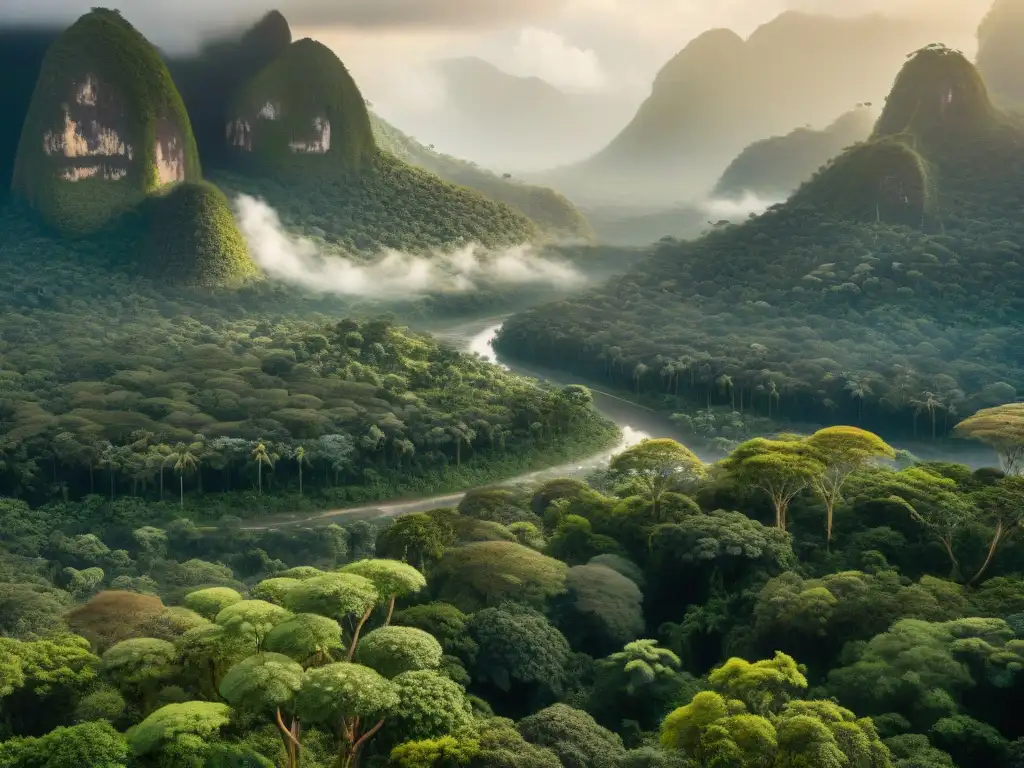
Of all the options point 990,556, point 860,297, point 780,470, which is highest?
point 860,297

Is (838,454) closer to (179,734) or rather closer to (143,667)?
(143,667)

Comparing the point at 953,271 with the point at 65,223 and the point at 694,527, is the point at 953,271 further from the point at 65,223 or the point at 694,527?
the point at 65,223

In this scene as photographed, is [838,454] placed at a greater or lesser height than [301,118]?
lesser

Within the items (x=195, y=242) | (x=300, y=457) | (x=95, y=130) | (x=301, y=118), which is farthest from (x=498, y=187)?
(x=300, y=457)

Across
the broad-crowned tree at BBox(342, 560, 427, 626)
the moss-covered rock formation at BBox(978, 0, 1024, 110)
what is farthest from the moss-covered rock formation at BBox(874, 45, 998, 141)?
the broad-crowned tree at BBox(342, 560, 427, 626)

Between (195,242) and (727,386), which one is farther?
(195,242)

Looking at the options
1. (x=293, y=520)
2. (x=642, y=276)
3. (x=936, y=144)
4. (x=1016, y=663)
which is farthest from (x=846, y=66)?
(x=1016, y=663)

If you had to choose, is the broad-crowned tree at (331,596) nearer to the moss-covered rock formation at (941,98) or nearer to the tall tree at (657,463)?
the tall tree at (657,463)
